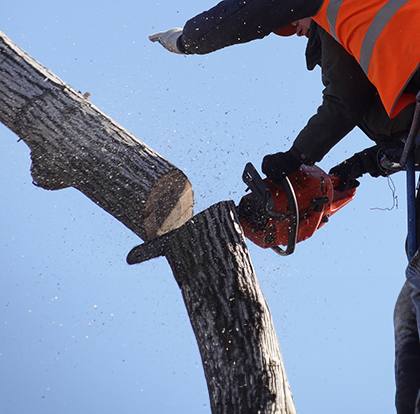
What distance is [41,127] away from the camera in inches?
159

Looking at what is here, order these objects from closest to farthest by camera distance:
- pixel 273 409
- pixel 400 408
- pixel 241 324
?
1. pixel 400 408
2. pixel 273 409
3. pixel 241 324

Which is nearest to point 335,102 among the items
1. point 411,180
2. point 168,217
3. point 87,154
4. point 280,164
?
point 280,164

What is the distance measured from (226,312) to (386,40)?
1.16m

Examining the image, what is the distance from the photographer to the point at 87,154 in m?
3.93

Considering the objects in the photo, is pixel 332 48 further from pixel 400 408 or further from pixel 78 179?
pixel 400 408

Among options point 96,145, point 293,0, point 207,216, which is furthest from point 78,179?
point 293,0

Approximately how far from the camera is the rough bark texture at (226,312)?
3.15 m

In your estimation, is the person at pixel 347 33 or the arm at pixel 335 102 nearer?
the person at pixel 347 33

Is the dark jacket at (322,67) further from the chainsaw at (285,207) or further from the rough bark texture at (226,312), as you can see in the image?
the rough bark texture at (226,312)

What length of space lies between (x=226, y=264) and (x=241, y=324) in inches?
10.3

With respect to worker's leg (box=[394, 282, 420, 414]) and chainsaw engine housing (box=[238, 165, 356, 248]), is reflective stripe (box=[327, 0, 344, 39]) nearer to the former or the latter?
chainsaw engine housing (box=[238, 165, 356, 248])

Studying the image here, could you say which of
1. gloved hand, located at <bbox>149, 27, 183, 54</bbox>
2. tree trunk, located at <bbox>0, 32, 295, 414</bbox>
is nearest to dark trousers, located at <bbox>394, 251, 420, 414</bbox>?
tree trunk, located at <bbox>0, 32, 295, 414</bbox>

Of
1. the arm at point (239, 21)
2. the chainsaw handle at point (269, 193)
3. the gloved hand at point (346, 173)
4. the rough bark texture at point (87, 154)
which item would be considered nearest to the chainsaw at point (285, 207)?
the chainsaw handle at point (269, 193)

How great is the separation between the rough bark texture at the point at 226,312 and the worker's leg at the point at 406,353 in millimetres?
547
